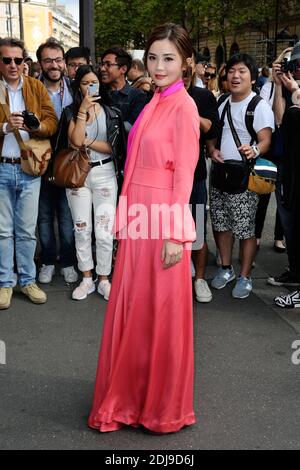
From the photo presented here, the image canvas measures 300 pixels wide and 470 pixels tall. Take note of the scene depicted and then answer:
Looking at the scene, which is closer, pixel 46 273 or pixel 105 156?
pixel 105 156

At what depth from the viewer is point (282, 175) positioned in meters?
4.75

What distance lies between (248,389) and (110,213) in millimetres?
1979

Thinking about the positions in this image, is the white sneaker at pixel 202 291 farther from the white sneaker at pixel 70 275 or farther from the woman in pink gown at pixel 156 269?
the woman in pink gown at pixel 156 269

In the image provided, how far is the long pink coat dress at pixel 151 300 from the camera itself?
8.64ft

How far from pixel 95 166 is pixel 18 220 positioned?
0.77 m

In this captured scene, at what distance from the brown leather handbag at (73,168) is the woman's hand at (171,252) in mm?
2101

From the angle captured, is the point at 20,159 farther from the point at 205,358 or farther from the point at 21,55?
the point at 205,358

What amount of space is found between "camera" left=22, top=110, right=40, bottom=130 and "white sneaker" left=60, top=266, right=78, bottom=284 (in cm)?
148

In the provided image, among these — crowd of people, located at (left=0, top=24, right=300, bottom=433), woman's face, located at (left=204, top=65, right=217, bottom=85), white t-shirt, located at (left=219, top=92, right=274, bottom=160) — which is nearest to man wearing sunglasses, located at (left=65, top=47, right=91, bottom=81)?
crowd of people, located at (left=0, top=24, right=300, bottom=433)

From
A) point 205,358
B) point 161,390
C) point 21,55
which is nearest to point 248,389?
point 205,358

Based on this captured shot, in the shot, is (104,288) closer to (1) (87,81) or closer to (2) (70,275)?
(2) (70,275)

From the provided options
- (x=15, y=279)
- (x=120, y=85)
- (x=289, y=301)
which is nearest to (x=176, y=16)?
(x=120, y=85)

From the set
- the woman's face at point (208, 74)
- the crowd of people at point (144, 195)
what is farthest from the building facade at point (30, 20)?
the crowd of people at point (144, 195)

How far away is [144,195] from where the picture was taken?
A: 2.75 meters
